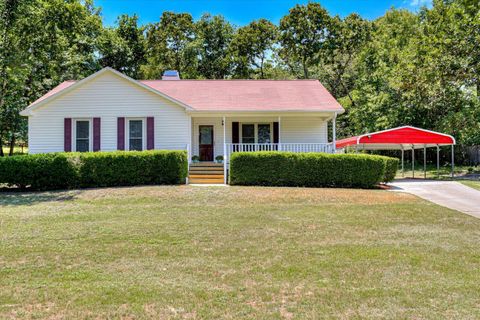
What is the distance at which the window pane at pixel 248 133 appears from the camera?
720 inches

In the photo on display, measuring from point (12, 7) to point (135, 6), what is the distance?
845 inches

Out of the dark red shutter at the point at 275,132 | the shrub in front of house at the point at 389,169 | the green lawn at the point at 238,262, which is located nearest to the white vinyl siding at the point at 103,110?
the dark red shutter at the point at 275,132

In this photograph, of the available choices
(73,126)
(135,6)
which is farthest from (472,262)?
(135,6)

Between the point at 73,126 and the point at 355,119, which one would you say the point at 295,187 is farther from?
the point at 355,119

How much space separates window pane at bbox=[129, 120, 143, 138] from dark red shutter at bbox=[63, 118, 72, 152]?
2522mm

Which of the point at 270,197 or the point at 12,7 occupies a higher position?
the point at 12,7

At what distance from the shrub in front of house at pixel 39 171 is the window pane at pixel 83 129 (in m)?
2.85

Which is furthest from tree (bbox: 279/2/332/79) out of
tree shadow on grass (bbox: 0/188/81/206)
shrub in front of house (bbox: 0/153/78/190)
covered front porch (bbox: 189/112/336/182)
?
tree shadow on grass (bbox: 0/188/81/206)

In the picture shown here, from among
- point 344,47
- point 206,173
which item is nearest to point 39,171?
point 206,173

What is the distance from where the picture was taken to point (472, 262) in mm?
5445

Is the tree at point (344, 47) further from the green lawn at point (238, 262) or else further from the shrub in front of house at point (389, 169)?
the green lawn at point (238, 262)

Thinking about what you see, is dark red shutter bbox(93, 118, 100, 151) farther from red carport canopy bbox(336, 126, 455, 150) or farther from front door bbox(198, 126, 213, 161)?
red carport canopy bbox(336, 126, 455, 150)

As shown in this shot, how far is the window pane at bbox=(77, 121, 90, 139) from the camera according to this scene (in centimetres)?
1606

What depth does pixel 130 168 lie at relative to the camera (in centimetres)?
1360
